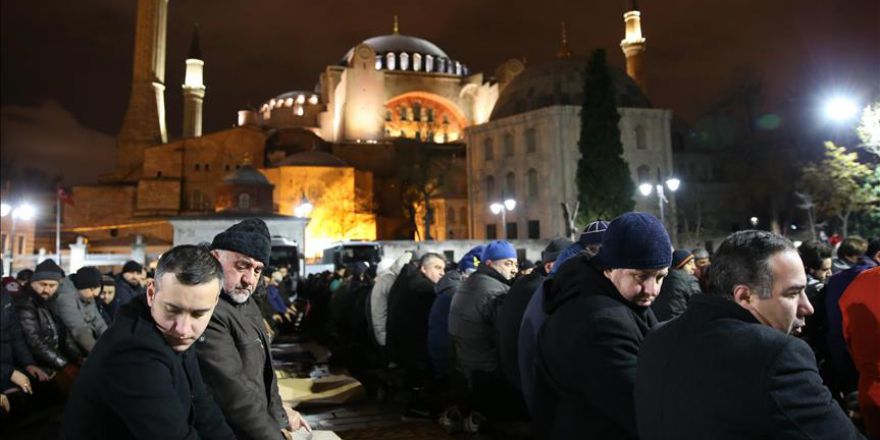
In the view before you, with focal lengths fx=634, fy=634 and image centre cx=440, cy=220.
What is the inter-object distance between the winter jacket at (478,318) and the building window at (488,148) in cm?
3603

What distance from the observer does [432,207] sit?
4584 cm

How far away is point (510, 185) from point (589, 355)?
3757cm

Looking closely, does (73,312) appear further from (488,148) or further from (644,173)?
(644,173)

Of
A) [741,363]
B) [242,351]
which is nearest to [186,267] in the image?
[242,351]

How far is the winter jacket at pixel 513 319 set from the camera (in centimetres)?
400

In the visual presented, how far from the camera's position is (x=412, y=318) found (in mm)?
6660

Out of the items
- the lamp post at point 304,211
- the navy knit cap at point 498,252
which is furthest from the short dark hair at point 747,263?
the lamp post at point 304,211

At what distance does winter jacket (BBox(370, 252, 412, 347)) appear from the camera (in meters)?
7.64

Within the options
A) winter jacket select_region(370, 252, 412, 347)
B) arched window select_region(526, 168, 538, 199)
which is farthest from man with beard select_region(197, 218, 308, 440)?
arched window select_region(526, 168, 538, 199)

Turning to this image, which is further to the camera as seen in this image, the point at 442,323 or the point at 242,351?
the point at 442,323

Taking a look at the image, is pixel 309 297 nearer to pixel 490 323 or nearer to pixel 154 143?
pixel 490 323

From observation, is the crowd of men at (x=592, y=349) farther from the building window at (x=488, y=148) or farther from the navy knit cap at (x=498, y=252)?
the building window at (x=488, y=148)

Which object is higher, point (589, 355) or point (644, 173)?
point (644, 173)

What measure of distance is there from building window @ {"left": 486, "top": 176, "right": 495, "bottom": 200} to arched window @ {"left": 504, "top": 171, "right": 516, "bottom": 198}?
3.40 feet
